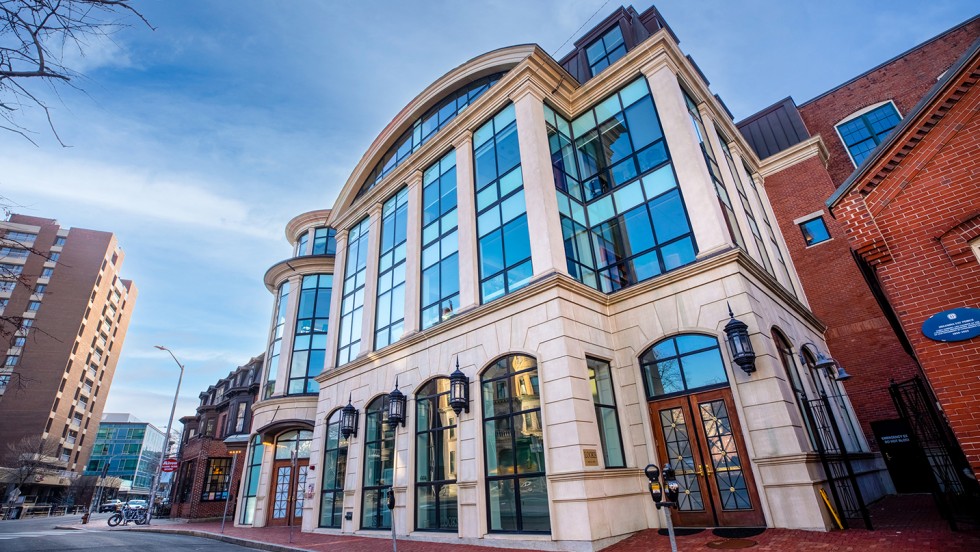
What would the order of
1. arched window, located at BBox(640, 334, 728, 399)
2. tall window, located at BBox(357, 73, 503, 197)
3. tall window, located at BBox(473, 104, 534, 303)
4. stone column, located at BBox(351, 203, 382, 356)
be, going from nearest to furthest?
arched window, located at BBox(640, 334, 728, 399)
tall window, located at BBox(473, 104, 534, 303)
stone column, located at BBox(351, 203, 382, 356)
tall window, located at BBox(357, 73, 503, 197)

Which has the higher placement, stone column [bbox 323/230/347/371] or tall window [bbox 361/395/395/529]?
stone column [bbox 323/230/347/371]

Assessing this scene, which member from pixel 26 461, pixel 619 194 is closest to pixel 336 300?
pixel 619 194

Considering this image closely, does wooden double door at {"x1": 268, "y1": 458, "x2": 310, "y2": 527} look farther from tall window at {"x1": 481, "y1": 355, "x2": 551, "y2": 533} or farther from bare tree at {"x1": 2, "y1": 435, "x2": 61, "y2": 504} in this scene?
bare tree at {"x1": 2, "y1": 435, "x2": 61, "y2": 504}

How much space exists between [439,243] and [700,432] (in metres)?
10.2

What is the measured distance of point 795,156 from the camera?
20.3 m

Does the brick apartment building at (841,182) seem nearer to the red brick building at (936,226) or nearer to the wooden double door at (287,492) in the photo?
the red brick building at (936,226)

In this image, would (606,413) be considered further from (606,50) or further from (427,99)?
(427,99)

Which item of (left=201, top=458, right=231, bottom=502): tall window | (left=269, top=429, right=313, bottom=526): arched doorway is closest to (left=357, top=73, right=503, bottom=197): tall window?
(left=269, top=429, right=313, bottom=526): arched doorway

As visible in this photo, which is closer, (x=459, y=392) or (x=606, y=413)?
(x=606, y=413)

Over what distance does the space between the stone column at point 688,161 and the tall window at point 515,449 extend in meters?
5.44

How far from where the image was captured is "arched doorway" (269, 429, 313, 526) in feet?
65.0

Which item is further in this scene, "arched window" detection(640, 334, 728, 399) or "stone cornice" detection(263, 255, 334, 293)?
"stone cornice" detection(263, 255, 334, 293)

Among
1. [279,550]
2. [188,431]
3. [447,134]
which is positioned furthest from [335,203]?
[188,431]

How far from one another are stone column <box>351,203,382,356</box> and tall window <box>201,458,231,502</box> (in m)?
17.4
